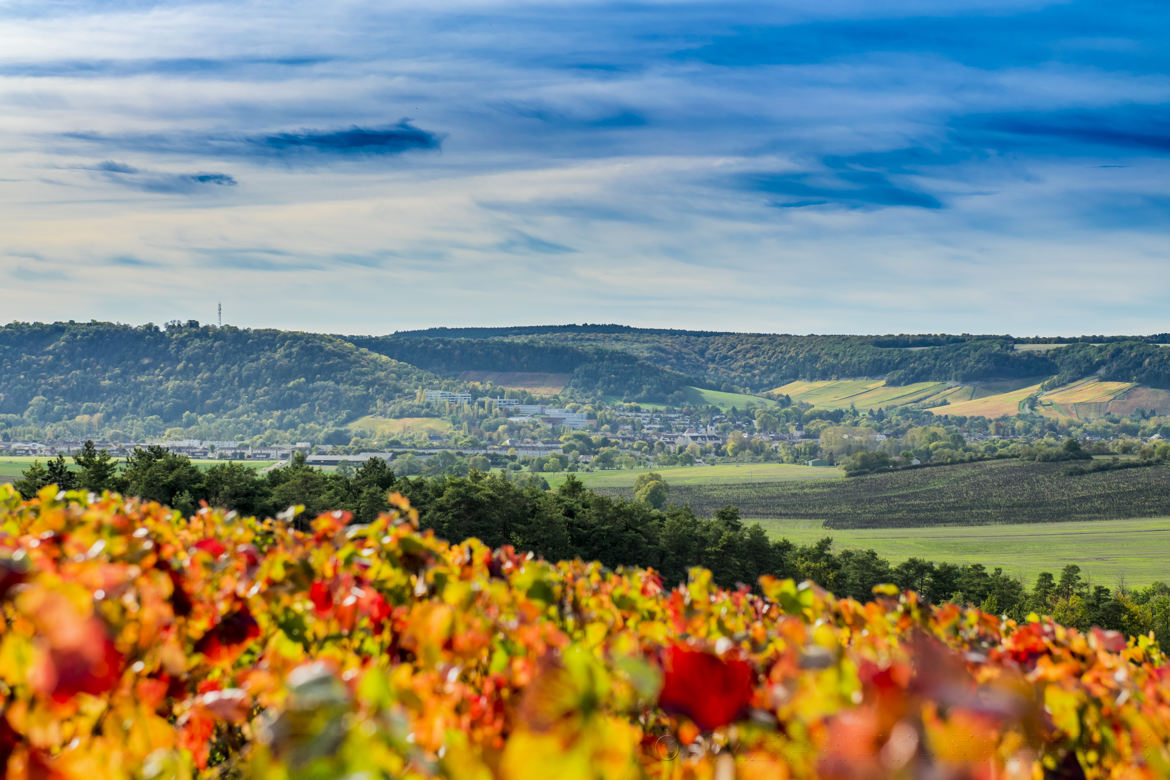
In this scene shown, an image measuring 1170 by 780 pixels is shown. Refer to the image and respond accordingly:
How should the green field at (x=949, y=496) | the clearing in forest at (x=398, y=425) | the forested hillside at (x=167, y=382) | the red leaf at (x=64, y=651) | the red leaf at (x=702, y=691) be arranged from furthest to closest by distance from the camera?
the forested hillside at (x=167, y=382)
the clearing in forest at (x=398, y=425)
the green field at (x=949, y=496)
the red leaf at (x=702, y=691)
the red leaf at (x=64, y=651)

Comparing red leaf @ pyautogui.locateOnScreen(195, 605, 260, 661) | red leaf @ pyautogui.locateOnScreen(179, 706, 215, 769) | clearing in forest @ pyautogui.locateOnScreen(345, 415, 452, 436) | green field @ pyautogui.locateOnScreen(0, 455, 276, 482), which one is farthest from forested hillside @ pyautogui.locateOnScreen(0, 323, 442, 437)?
red leaf @ pyautogui.locateOnScreen(179, 706, 215, 769)

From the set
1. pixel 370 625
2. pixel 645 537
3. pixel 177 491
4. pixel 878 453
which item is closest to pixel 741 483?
pixel 878 453

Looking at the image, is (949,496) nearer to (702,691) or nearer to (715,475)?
(715,475)

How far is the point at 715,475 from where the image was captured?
129500 millimetres

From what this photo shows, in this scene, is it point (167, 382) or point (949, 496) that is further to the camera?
point (167, 382)

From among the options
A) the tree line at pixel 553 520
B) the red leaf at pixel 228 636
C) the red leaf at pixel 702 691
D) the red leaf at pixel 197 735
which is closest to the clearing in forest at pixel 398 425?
the tree line at pixel 553 520

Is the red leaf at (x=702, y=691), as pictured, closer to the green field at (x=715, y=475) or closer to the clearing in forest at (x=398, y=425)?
the green field at (x=715, y=475)

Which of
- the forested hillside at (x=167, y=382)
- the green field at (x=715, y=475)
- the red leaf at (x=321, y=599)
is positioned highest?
the red leaf at (x=321, y=599)

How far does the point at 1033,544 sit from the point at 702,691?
289ft

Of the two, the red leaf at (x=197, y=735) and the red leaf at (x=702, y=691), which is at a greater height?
the red leaf at (x=702, y=691)

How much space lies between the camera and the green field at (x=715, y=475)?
119 metres

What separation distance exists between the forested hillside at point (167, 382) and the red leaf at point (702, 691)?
182227mm

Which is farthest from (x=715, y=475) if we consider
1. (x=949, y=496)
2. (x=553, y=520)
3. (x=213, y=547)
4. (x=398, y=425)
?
(x=213, y=547)

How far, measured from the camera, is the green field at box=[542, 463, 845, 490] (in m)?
119
